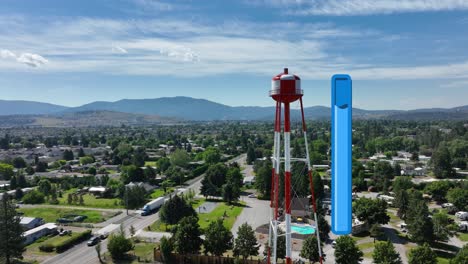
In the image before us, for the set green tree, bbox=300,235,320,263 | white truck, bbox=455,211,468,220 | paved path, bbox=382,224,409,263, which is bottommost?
paved path, bbox=382,224,409,263

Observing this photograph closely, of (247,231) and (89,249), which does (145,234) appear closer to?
(89,249)

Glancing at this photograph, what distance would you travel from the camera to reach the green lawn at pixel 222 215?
1695 inches

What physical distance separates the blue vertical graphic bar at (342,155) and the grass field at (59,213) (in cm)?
4261

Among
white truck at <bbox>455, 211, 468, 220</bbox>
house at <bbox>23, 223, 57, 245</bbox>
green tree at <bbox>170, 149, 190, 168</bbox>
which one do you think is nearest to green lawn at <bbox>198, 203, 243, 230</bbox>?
house at <bbox>23, 223, 57, 245</bbox>

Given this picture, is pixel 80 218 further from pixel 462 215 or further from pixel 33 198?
pixel 462 215

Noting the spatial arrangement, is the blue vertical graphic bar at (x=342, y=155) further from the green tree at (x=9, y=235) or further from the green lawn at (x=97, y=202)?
the green lawn at (x=97, y=202)

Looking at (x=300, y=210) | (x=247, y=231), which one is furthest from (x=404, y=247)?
(x=247, y=231)

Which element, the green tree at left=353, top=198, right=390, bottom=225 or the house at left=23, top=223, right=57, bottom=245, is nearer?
the house at left=23, top=223, right=57, bottom=245

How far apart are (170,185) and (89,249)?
30987 mm

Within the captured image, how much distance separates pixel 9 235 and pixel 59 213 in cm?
1870

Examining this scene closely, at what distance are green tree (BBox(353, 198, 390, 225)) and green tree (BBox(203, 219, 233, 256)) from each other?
1678 centimetres

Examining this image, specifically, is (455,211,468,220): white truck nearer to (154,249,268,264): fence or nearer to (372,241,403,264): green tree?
(372,241,403,264): green tree

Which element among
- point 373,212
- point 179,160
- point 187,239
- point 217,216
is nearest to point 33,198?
point 217,216

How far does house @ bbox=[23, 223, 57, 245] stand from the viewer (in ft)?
121
